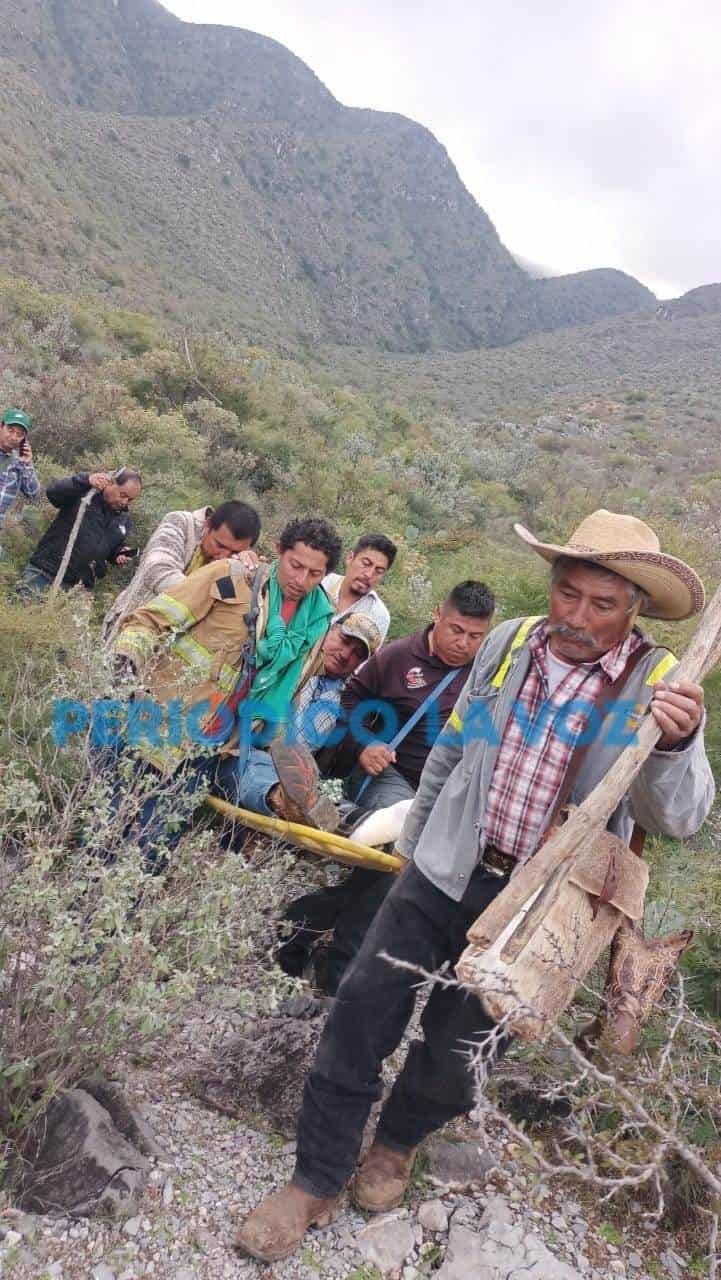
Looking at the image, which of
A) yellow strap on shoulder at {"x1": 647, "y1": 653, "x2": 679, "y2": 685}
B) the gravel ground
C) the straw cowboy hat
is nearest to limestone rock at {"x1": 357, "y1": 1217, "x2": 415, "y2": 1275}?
the gravel ground

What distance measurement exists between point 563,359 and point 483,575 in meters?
39.1

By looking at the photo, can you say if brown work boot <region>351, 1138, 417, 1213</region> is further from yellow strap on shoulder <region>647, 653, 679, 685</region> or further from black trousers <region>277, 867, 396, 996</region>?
yellow strap on shoulder <region>647, 653, 679, 685</region>

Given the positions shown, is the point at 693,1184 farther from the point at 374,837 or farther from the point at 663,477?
the point at 663,477

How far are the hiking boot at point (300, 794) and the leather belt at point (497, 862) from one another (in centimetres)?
86

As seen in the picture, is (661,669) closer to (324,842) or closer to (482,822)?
(482,822)

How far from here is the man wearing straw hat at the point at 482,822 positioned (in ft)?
7.15

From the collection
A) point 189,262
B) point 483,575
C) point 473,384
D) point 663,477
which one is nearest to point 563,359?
point 473,384

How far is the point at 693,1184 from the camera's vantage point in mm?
2574

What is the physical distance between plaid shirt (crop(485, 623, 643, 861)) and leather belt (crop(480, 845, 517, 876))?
18 millimetres

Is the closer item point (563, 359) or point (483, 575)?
point (483, 575)

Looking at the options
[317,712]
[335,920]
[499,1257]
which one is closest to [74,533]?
[317,712]

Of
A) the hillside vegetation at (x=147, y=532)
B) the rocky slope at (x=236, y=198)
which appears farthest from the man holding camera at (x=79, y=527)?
the rocky slope at (x=236, y=198)

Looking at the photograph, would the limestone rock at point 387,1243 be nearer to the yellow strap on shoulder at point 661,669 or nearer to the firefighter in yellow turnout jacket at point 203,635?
the firefighter in yellow turnout jacket at point 203,635

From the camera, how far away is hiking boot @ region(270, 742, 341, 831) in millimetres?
3021
